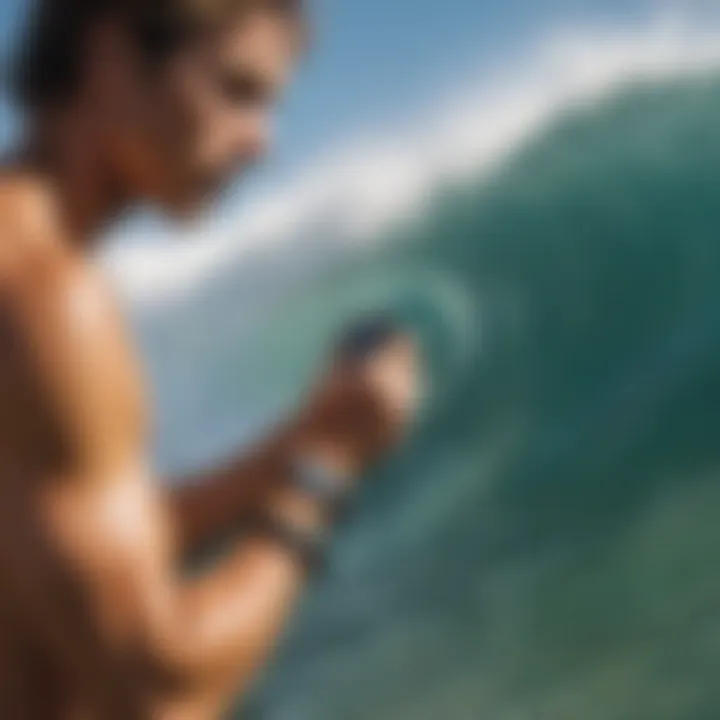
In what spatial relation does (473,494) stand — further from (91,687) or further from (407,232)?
(91,687)

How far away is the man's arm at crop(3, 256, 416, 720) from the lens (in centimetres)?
49

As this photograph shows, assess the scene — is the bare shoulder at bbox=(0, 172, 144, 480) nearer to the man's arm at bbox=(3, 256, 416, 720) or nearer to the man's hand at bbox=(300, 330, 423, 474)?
the man's arm at bbox=(3, 256, 416, 720)

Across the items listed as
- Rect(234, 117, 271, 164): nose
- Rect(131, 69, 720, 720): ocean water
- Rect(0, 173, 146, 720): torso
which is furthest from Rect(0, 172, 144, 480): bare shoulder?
Rect(131, 69, 720, 720): ocean water

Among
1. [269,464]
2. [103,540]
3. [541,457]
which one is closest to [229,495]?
[269,464]

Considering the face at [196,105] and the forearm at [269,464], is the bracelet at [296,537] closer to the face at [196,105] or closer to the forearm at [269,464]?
the forearm at [269,464]

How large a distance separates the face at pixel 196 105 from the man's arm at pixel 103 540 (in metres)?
0.08

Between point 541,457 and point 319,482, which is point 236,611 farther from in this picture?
point 541,457

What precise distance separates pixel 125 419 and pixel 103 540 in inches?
2.0

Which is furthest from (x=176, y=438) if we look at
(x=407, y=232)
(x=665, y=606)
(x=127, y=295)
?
(x=665, y=606)

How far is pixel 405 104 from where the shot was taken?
0.88 meters

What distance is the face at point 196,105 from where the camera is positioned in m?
0.56

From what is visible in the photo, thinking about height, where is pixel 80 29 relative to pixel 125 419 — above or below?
above

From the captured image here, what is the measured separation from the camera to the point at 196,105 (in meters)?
0.56

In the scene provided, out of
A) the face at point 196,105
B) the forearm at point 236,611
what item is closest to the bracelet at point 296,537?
the forearm at point 236,611
